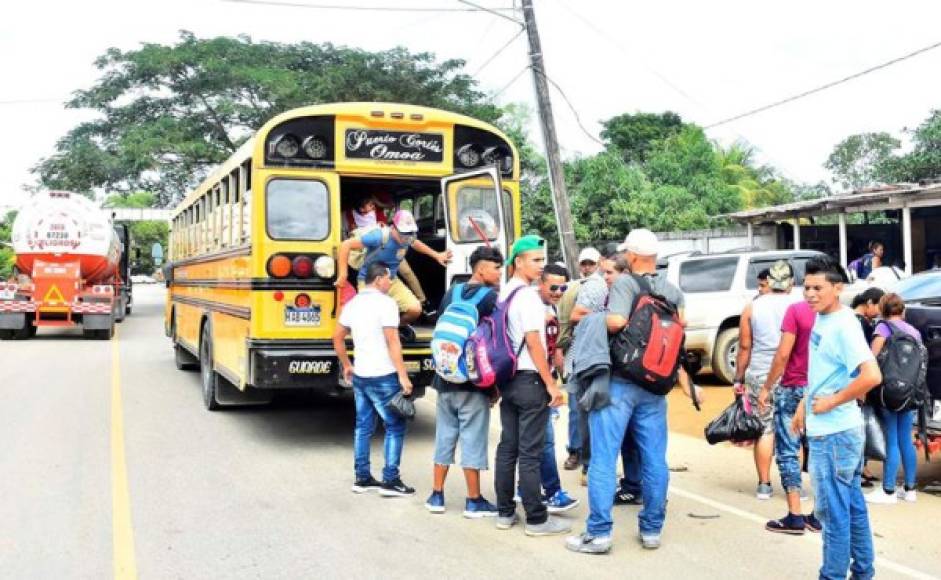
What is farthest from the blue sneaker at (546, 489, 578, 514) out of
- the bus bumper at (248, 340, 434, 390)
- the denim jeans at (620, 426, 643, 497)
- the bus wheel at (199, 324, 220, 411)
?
the bus wheel at (199, 324, 220, 411)

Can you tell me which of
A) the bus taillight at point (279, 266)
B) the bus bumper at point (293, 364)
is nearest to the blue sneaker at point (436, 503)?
the bus bumper at point (293, 364)

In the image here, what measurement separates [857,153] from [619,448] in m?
46.9

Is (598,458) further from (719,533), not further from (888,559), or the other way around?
(888,559)

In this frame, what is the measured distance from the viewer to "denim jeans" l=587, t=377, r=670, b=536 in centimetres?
548

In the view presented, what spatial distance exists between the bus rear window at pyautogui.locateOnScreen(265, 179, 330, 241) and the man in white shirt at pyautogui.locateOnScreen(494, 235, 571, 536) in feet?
9.49

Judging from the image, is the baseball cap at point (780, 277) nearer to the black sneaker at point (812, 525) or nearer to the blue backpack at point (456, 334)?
the black sneaker at point (812, 525)

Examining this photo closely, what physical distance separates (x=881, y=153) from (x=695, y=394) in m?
45.5

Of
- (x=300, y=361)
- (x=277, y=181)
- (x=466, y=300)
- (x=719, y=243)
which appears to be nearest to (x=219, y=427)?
(x=300, y=361)

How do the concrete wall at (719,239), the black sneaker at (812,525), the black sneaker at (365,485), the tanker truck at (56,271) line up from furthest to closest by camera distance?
the concrete wall at (719,239) → the tanker truck at (56,271) → the black sneaker at (365,485) → the black sneaker at (812,525)

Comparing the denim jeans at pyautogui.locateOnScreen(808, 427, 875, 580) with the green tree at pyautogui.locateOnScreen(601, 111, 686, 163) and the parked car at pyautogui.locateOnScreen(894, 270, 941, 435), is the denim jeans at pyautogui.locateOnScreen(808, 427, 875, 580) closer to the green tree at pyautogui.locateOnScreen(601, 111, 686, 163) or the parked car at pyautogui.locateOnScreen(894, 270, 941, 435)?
the parked car at pyautogui.locateOnScreen(894, 270, 941, 435)

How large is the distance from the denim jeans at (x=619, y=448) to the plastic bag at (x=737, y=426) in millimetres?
1105

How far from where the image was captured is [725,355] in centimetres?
1277

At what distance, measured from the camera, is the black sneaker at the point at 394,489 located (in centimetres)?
687

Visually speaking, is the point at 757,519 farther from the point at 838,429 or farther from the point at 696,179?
the point at 696,179
